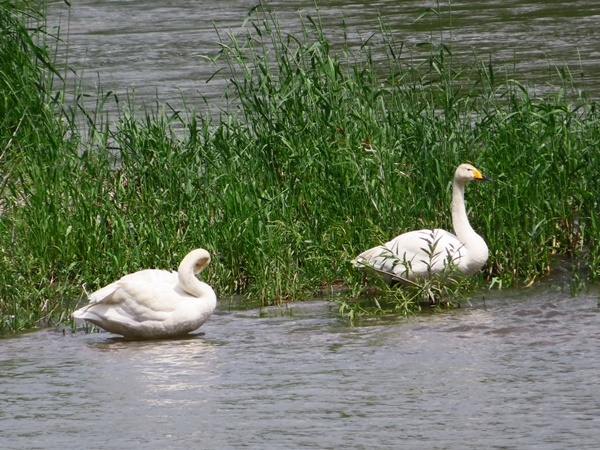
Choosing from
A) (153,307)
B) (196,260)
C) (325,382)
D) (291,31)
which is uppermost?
(291,31)

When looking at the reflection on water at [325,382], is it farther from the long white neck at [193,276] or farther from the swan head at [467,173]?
the swan head at [467,173]

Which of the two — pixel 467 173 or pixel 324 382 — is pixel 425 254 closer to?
pixel 467 173

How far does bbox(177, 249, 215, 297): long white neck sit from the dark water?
5367mm

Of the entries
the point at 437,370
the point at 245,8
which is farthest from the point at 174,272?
the point at 245,8

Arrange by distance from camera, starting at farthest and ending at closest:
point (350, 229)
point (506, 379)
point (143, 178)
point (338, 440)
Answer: point (143, 178) → point (350, 229) → point (506, 379) → point (338, 440)

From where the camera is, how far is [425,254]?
8703mm

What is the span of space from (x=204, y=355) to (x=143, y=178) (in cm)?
257

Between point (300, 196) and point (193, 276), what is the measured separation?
5.66ft

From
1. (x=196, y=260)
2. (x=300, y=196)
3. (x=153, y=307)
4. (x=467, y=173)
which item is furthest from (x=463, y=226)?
(x=153, y=307)

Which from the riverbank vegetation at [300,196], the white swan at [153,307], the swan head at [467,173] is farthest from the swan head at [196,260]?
the swan head at [467,173]

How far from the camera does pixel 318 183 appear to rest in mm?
9758

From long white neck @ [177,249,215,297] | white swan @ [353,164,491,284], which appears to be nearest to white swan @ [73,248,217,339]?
long white neck @ [177,249,215,297]

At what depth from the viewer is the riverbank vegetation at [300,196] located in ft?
30.0

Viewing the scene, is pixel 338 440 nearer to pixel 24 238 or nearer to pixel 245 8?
pixel 24 238
